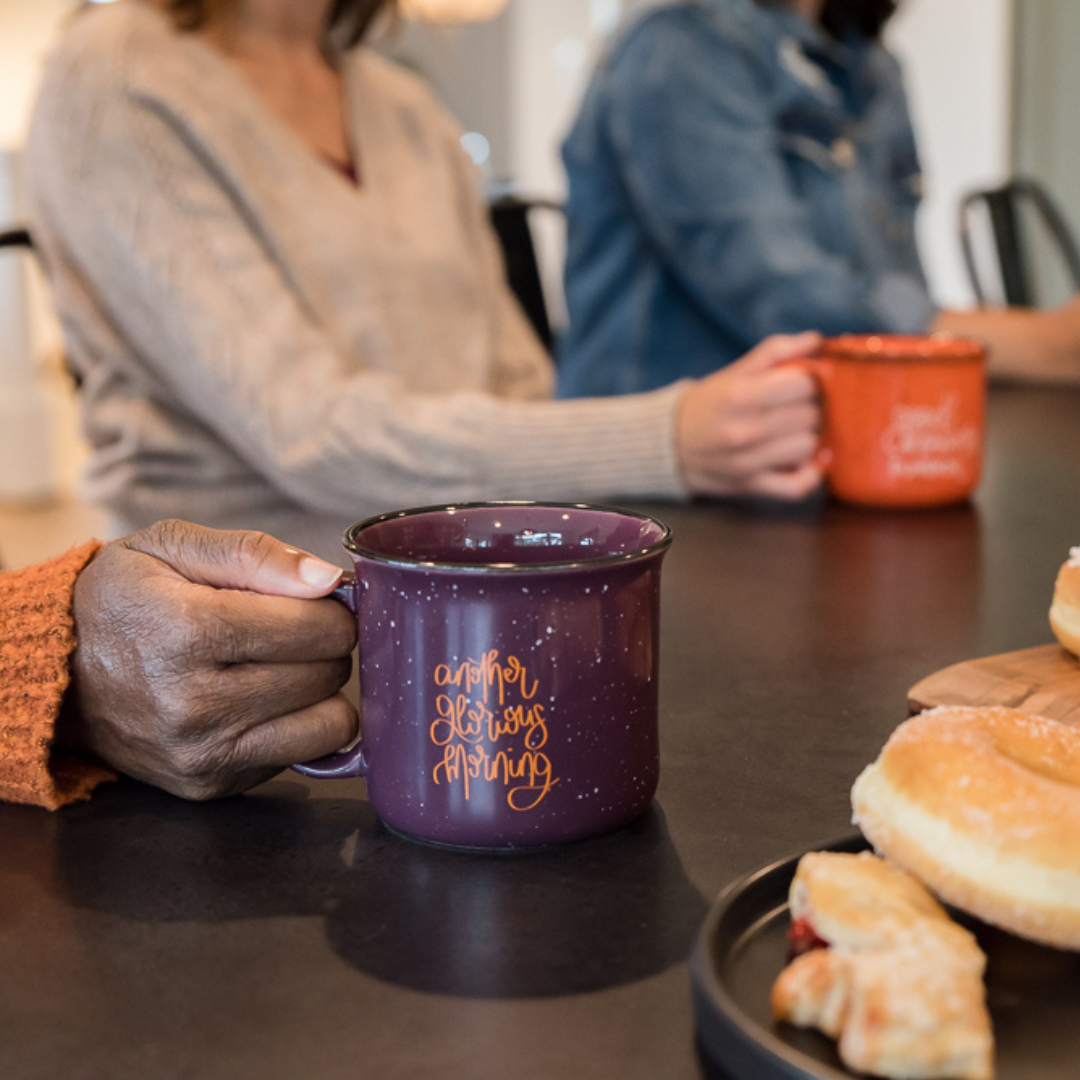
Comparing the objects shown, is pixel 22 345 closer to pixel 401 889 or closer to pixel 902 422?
pixel 902 422

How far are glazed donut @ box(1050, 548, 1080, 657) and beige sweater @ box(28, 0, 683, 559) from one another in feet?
1.50

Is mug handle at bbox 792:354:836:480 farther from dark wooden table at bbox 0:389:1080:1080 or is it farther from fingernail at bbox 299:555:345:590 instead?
fingernail at bbox 299:555:345:590

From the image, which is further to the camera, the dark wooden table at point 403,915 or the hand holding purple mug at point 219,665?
the hand holding purple mug at point 219,665

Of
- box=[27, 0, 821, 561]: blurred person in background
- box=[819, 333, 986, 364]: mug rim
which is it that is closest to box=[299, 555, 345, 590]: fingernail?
box=[27, 0, 821, 561]: blurred person in background

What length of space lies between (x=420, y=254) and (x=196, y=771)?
0.90m

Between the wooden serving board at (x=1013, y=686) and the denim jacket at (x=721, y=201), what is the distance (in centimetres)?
89

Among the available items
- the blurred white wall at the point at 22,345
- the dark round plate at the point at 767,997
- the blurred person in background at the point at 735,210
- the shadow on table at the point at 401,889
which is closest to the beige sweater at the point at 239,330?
the blurred person in background at the point at 735,210

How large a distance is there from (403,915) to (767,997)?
4.3 inches

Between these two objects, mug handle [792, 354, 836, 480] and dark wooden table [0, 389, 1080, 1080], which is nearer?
dark wooden table [0, 389, 1080, 1080]

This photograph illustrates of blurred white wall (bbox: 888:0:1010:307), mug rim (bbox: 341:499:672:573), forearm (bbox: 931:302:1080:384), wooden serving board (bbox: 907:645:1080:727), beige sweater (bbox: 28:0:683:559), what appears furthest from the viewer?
blurred white wall (bbox: 888:0:1010:307)

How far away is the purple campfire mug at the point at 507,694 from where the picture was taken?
0.36 meters

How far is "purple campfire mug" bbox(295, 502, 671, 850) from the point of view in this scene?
362mm

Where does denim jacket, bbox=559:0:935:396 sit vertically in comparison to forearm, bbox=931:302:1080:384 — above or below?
above

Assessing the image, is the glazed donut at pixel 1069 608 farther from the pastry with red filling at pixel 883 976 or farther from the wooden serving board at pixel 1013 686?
the pastry with red filling at pixel 883 976
